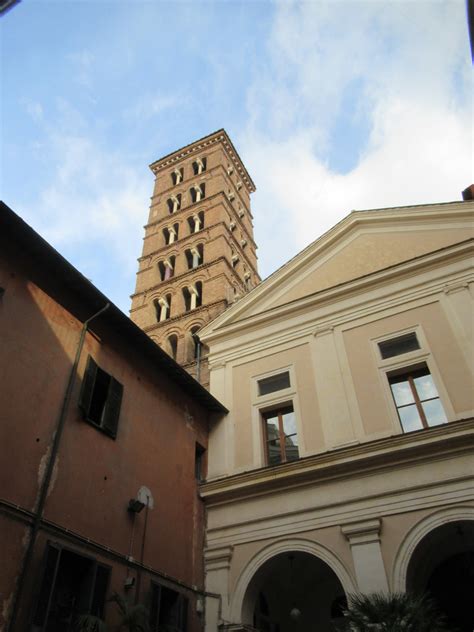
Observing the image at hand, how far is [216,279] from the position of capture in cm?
2572

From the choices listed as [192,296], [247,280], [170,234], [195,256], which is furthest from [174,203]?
[192,296]

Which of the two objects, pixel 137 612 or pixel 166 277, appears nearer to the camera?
pixel 137 612

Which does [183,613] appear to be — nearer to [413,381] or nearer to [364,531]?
[364,531]

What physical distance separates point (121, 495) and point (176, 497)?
2.01 metres

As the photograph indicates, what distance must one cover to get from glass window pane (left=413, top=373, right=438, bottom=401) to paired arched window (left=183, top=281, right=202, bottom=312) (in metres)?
13.9

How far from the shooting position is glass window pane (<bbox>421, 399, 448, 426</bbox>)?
11719 millimetres

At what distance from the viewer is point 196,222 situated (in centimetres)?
3081

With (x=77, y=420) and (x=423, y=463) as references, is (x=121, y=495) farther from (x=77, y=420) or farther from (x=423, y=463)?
(x=423, y=463)

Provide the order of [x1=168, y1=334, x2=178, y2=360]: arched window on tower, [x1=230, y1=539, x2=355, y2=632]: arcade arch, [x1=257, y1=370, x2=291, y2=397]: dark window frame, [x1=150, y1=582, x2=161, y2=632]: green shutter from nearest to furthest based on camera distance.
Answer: [x1=150, y1=582, x2=161, y2=632]: green shutter, [x1=230, y1=539, x2=355, y2=632]: arcade arch, [x1=257, y1=370, x2=291, y2=397]: dark window frame, [x1=168, y1=334, x2=178, y2=360]: arched window on tower

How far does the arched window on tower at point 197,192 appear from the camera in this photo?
32.9m

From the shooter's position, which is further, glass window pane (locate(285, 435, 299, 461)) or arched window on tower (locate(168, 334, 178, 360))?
arched window on tower (locate(168, 334, 178, 360))

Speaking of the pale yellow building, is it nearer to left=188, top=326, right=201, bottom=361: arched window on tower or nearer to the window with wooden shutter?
the window with wooden shutter

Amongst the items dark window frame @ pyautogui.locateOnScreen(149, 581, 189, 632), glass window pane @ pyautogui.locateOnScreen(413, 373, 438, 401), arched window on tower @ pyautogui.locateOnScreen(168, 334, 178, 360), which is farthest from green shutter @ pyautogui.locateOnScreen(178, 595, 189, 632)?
arched window on tower @ pyautogui.locateOnScreen(168, 334, 178, 360)

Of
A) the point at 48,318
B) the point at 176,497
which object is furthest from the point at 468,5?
the point at 176,497
